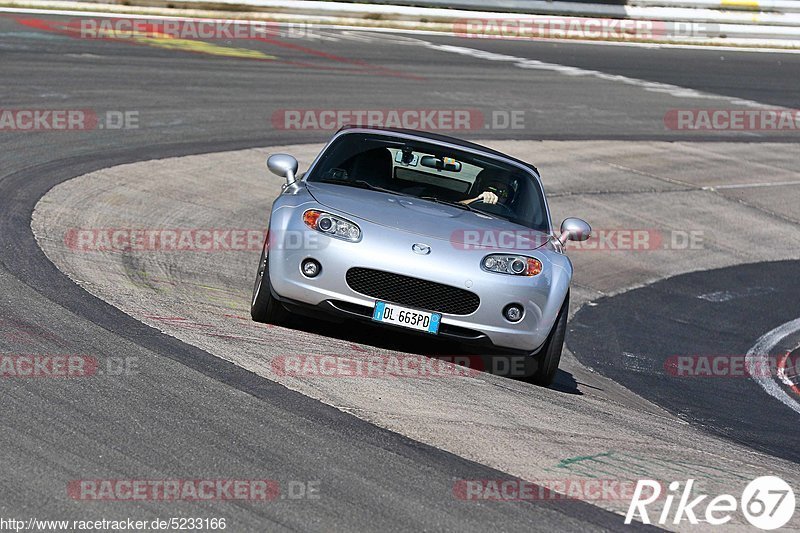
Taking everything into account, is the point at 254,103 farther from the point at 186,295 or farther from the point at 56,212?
the point at 186,295

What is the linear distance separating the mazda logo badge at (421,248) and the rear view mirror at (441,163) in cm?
155

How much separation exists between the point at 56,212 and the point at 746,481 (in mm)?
7006

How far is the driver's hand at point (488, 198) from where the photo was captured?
A: 8633 mm

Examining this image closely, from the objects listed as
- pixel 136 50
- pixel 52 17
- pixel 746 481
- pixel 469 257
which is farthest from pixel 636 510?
pixel 52 17

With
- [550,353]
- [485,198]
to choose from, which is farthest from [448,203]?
[550,353]
